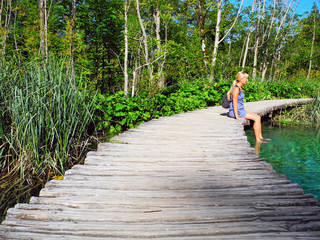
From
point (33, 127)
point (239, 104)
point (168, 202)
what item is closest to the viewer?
point (168, 202)

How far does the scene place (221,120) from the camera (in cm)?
597

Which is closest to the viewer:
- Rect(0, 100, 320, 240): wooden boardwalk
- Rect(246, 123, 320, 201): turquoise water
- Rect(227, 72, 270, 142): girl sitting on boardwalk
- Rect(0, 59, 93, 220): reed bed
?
Rect(0, 100, 320, 240): wooden boardwalk

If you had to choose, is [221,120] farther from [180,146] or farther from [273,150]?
[180,146]

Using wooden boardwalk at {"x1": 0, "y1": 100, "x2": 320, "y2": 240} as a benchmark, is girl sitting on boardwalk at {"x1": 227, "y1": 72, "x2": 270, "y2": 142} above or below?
above

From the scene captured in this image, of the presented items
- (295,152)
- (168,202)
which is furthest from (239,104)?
(168,202)

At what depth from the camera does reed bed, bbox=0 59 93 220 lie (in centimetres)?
314

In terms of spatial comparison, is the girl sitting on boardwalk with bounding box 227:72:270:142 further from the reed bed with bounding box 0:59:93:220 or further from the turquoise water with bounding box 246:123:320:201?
the reed bed with bounding box 0:59:93:220

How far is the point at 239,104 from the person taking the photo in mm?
6090

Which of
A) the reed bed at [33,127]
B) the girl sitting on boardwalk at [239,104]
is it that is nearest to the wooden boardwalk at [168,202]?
the reed bed at [33,127]

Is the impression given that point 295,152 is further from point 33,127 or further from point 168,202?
point 33,127

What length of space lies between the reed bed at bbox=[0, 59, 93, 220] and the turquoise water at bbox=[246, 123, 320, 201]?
3616 millimetres

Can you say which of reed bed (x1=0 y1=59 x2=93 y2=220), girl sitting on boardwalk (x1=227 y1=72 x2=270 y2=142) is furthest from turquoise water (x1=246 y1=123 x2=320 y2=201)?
reed bed (x1=0 y1=59 x2=93 y2=220)

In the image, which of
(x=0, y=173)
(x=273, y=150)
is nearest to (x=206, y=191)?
(x=0, y=173)

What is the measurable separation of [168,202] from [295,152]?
4.87 meters
